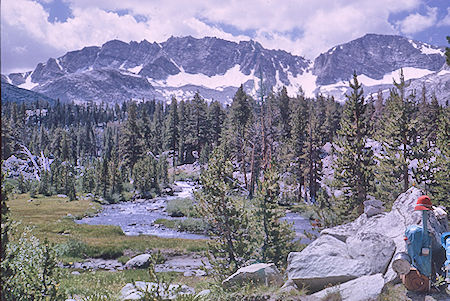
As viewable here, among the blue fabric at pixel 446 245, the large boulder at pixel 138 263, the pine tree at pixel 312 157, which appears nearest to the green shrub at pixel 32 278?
the blue fabric at pixel 446 245

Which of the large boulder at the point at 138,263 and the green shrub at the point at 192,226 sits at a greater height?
the large boulder at the point at 138,263

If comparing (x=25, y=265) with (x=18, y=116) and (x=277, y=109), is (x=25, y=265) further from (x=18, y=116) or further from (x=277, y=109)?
(x=18, y=116)

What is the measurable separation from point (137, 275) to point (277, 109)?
80.8m

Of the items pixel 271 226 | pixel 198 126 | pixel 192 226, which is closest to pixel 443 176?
pixel 271 226

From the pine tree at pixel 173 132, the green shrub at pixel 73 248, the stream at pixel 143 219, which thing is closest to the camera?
the green shrub at pixel 73 248

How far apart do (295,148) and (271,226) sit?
46270 mm

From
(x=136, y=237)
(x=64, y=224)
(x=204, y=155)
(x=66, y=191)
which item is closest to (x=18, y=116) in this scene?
(x=66, y=191)

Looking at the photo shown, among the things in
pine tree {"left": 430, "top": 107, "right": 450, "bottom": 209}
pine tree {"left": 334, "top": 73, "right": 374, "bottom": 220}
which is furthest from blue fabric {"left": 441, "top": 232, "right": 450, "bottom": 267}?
pine tree {"left": 430, "top": 107, "right": 450, "bottom": 209}

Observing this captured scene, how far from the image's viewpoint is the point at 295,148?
6019 cm

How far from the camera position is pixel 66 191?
258 ft

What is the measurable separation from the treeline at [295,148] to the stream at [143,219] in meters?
5.08

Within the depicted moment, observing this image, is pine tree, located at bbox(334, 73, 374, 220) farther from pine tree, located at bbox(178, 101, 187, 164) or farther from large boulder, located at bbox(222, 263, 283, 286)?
pine tree, located at bbox(178, 101, 187, 164)

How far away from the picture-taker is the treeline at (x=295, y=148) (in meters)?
23.7

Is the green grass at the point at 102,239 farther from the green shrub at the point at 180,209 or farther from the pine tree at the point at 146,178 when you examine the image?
the pine tree at the point at 146,178
